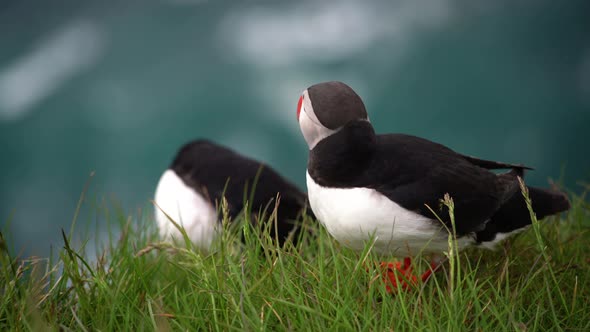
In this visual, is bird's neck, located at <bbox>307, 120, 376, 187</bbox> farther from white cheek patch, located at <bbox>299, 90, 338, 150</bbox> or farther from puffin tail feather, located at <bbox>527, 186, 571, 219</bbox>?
puffin tail feather, located at <bbox>527, 186, 571, 219</bbox>

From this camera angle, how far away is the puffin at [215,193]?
332 cm

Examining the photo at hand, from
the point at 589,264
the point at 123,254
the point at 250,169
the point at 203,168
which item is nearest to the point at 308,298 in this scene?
the point at 123,254

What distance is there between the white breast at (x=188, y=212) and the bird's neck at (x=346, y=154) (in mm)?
1548

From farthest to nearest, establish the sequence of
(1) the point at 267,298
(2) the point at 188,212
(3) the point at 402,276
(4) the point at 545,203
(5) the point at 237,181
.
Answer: (2) the point at 188,212, (5) the point at 237,181, (4) the point at 545,203, (3) the point at 402,276, (1) the point at 267,298

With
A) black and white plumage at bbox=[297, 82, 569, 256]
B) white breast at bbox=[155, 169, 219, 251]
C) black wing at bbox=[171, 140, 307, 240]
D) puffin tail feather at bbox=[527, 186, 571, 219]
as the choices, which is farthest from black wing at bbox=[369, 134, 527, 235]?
white breast at bbox=[155, 169, 219, 251]

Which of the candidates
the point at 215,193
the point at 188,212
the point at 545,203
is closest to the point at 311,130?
the point at 545,203

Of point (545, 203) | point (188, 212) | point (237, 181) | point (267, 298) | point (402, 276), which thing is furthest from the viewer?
point (188, 212)

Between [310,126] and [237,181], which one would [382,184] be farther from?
[237,181]

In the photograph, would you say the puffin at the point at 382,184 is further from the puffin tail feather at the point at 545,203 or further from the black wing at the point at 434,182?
the puffin tail feather at the point at 545,203

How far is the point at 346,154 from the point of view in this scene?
207 centimetres

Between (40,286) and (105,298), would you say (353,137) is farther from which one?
(40,286)

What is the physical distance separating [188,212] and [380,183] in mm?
1994

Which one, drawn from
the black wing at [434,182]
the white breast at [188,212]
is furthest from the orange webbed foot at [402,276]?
the white breast at [188,212]

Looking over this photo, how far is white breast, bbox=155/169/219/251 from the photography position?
11.8 ft
